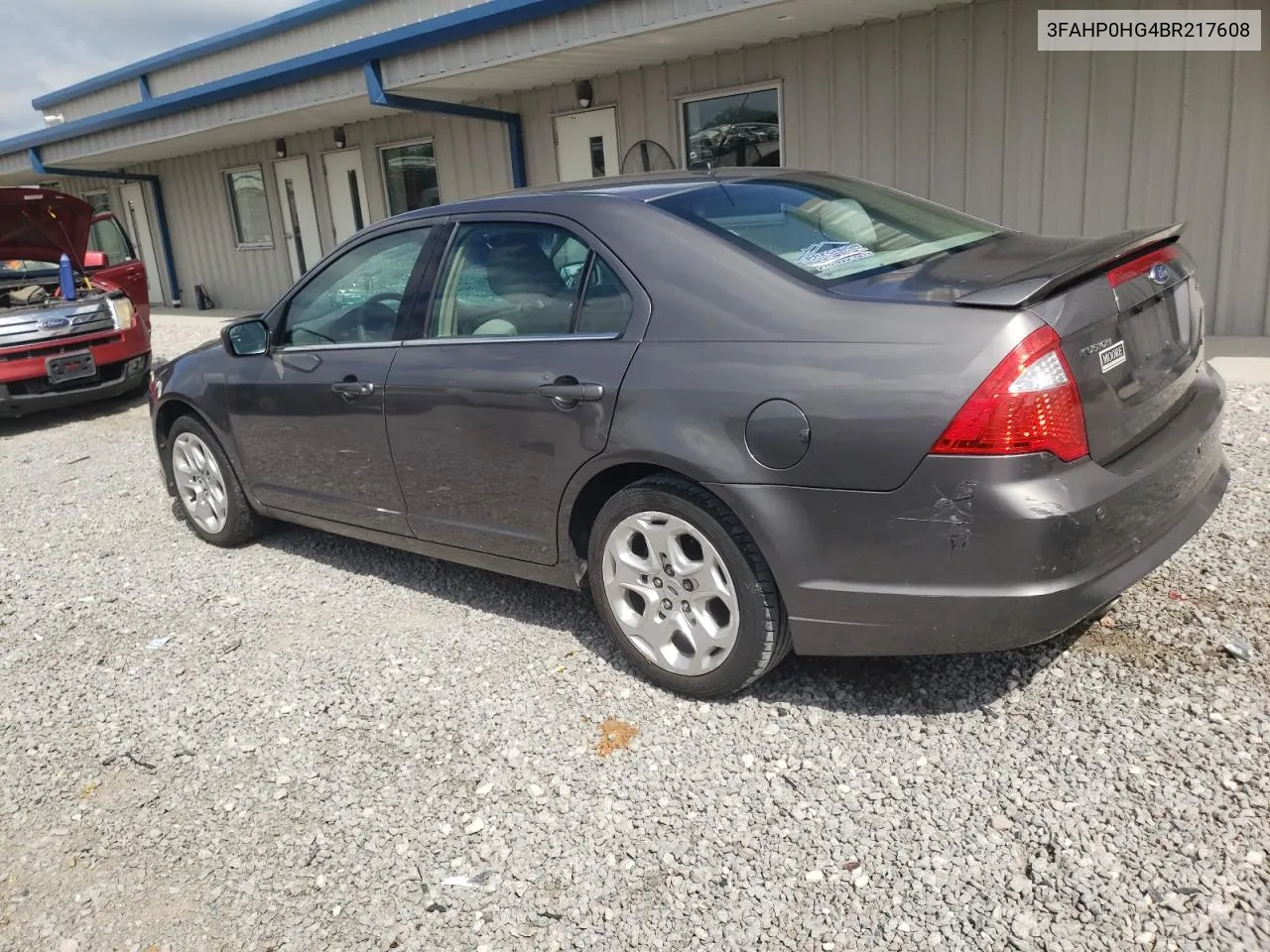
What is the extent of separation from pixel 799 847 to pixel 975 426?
3.70 feet

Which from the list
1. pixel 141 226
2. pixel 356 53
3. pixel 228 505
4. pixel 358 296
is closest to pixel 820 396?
pixel 358 296

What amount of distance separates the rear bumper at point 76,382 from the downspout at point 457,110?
341 centimetres

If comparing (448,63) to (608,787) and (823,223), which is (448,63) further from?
(608,787)

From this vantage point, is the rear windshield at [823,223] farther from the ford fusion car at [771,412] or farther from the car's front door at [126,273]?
the car's front door at [126,273]

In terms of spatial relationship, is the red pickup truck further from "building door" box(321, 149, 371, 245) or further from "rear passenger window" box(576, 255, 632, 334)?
"rear passenger window" box(576, 255, 632, 334)

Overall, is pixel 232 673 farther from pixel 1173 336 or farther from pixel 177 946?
pixel 1173 336

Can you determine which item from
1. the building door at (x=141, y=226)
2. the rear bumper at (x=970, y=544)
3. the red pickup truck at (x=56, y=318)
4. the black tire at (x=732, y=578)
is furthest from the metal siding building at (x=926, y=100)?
the building door at (x=141, y=226)

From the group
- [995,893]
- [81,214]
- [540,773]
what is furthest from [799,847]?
[81,214]

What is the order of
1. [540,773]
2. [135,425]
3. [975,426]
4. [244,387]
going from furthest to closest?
[135,425]
[244,387]
[540,773]
[975,426]

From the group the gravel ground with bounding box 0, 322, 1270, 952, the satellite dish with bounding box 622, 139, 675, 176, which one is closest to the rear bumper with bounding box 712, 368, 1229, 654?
the gravel ground with bounding box 0, 322, 1270, 952

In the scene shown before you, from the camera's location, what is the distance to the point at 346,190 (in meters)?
14.2

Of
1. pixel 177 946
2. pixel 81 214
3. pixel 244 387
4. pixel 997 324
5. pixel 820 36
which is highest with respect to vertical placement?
pixel 820 36

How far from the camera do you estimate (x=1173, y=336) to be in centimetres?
292

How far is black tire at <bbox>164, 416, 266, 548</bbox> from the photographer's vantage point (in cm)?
477
